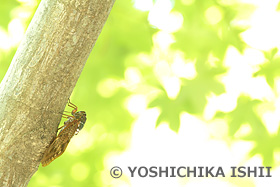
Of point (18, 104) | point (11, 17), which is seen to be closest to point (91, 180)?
point (11, 17)

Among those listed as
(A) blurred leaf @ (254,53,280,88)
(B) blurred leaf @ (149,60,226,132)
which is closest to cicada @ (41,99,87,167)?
(B) blurred leaf @ (149,60,226,132)

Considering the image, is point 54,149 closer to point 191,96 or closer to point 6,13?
point 191,96

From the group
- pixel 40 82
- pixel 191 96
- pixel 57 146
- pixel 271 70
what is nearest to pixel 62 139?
pixel 57 146

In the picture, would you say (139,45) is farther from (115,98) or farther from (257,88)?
(257,88)

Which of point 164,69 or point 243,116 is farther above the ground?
point 164,69

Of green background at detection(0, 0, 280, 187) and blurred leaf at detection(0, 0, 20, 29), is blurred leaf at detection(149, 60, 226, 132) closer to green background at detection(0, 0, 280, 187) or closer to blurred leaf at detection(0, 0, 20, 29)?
green background at detection(0, 0, 280, 187)

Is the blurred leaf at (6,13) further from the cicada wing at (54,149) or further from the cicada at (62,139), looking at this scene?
the cicada wing at (54,149)

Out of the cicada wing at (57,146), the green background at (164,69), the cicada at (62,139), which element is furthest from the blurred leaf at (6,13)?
the cicada wing at (57,146)

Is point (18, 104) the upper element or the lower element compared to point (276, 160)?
lower
